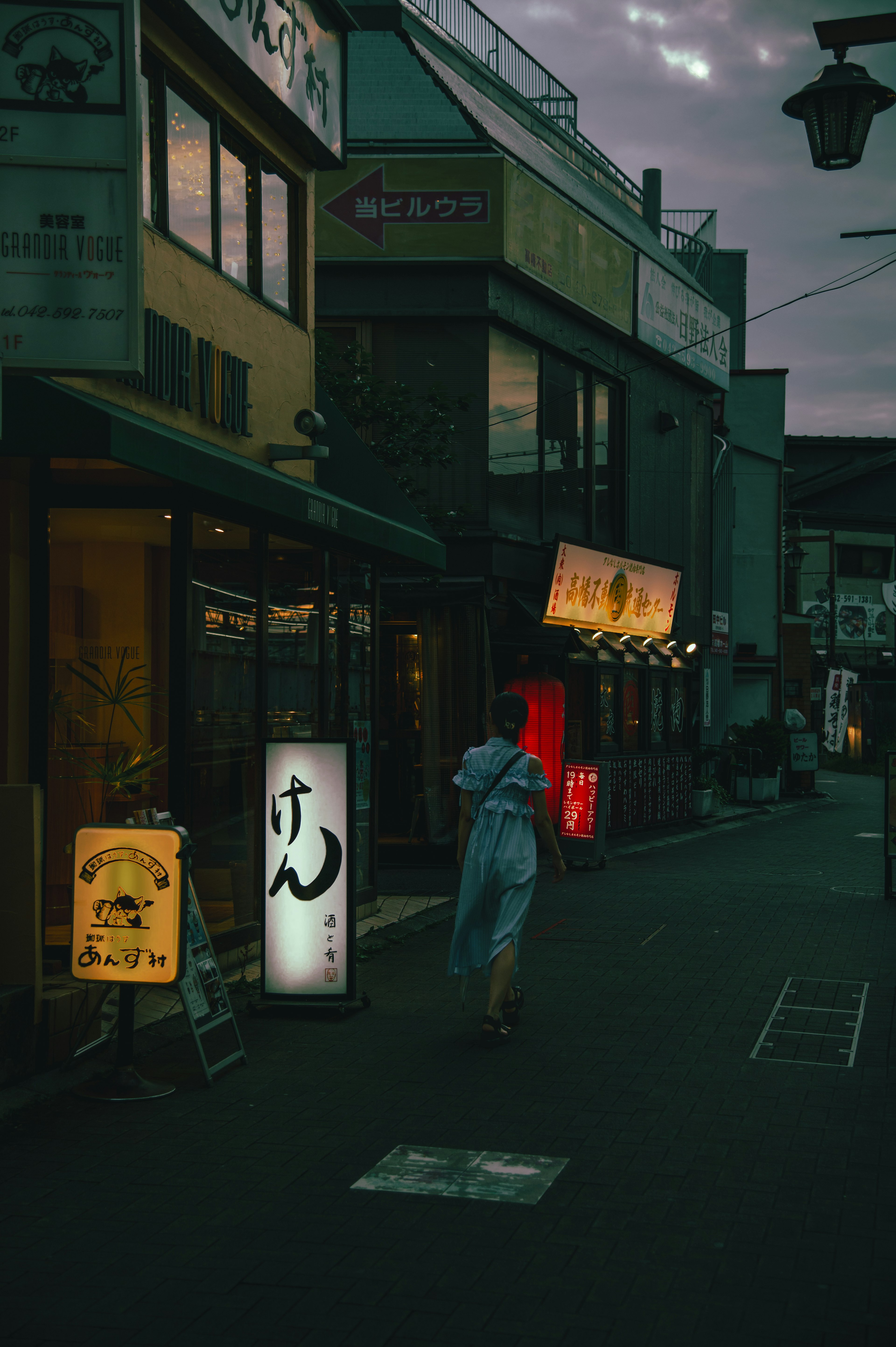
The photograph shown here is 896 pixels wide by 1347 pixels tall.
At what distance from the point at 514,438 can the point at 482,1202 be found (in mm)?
13196

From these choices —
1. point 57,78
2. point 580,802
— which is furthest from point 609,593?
point 57,78

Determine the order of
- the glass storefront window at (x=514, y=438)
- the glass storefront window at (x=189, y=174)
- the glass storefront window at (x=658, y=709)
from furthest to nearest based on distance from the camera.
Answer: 1. the glass storefront window at (x=658, y=709)
2. the glass storefront window at (x=514, y=438)
3. the glass storefront window at (x=189, y=174)

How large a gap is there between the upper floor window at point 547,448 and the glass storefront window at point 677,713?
11.1 feet

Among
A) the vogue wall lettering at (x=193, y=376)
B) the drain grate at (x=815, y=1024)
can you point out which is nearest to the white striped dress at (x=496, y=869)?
the drain grate at (x=815, y=1024)

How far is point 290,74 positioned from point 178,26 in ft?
5.44

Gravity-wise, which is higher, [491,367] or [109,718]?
[491,367]

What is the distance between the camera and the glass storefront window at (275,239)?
34.0ft

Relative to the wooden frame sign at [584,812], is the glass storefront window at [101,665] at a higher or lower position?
higher

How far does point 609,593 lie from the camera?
19.0m

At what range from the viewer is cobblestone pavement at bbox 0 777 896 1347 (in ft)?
12.9

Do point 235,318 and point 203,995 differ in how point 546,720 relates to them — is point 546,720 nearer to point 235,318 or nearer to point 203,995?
point 235,318

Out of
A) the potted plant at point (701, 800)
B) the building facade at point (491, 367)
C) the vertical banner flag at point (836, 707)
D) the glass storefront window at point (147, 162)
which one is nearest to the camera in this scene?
the glass storefront window at point (147, 162)

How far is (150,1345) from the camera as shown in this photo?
3748mm

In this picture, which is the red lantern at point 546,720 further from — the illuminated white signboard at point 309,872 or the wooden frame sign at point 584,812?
the illuminated white signboard at point 309,872
